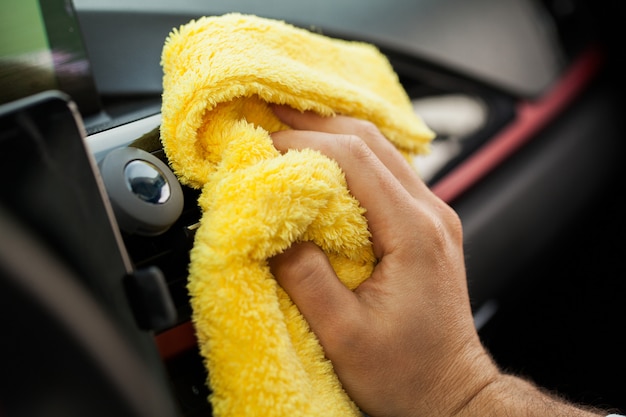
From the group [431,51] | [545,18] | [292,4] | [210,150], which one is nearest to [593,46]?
[545,18]

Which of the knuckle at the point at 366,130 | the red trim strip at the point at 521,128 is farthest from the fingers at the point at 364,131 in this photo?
the red trim strip at the point at 521,128

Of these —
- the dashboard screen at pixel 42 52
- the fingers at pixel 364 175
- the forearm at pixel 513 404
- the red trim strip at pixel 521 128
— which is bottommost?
the red trim strip at pixel 521 128

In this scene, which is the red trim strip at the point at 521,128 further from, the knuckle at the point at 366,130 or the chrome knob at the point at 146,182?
the chrome knob at the point at 146,182

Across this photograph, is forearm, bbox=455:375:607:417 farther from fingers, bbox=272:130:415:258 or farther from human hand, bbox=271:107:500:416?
fingers, bbox=272:130:415:258

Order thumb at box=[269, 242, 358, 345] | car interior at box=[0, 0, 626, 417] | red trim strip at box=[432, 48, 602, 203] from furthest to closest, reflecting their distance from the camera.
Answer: red trim strip at box=[432, 48, 602, 203] < thumb at box=[269, 242, 358, 345] < car interior at box=[0, 0, 626, 417]

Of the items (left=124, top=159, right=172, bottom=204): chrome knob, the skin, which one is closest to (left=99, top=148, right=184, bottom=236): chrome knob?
(left=124, top=159, right=172, bottom=204): chrome knob

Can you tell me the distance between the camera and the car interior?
0.36 meters

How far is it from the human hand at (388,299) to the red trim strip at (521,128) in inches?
12.4

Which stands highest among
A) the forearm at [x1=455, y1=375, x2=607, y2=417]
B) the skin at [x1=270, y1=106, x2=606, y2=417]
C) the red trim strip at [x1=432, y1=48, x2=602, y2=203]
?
the skin at [x1=270, y1=106, x2=606, y2=417]

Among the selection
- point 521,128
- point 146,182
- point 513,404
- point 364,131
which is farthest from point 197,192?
point 521,128

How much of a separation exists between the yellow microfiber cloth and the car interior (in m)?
0.04

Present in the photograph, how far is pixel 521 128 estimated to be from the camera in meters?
1.03

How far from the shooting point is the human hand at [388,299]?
0.48 meters

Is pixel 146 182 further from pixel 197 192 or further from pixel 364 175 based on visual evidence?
pixel 364 175
